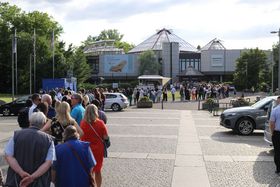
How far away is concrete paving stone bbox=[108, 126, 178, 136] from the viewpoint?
18520 millimetres

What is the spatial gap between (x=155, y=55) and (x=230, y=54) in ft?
55.5

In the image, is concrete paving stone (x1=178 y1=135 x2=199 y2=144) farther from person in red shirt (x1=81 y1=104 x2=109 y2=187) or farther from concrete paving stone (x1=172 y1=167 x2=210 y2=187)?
person in red shirt (x1=81 y1=104 x2=109 y2=187)

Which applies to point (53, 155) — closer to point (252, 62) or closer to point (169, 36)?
point (252, 62)

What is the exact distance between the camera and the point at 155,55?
352ft

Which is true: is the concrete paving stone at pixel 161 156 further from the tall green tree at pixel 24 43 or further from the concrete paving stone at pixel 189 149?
the tall green tree at pixel 24 43

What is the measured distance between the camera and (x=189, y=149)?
548 inches

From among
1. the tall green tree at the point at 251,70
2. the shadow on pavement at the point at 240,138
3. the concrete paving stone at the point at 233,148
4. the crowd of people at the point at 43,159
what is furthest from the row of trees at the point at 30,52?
the crowd of people at the point at 43,159

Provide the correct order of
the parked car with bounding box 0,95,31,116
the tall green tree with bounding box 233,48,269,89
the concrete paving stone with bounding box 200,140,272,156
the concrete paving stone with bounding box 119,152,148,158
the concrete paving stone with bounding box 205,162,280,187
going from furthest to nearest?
the tall green tree with bounding box 233,48,269,89 → the parked car with bounding box 0,95,31,116 → the concrete paving stone with bounding box 200,140,272,156 → the concrete paving stone with bounding box 119,152,148,158 → the concrete paving stone with bounding box 205,162,280,187

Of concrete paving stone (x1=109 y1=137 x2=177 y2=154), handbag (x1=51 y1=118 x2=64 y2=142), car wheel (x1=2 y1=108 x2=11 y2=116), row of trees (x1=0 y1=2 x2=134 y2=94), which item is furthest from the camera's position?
row of trees (x1=0 y1=2 x2=134 y2=94)

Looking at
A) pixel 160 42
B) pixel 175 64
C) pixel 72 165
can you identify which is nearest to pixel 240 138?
pixel 72 165

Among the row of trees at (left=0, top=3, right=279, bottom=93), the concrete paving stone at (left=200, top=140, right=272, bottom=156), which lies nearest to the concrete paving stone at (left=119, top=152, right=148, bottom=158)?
the concrete paving stone at (left=200, top=140, right=272, bottom=156)

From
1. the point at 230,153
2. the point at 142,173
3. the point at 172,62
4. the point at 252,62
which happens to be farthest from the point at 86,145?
the point at 172,62

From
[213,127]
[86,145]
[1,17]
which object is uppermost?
[1,17]

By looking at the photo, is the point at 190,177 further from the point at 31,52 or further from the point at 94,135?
the point at 31,52
